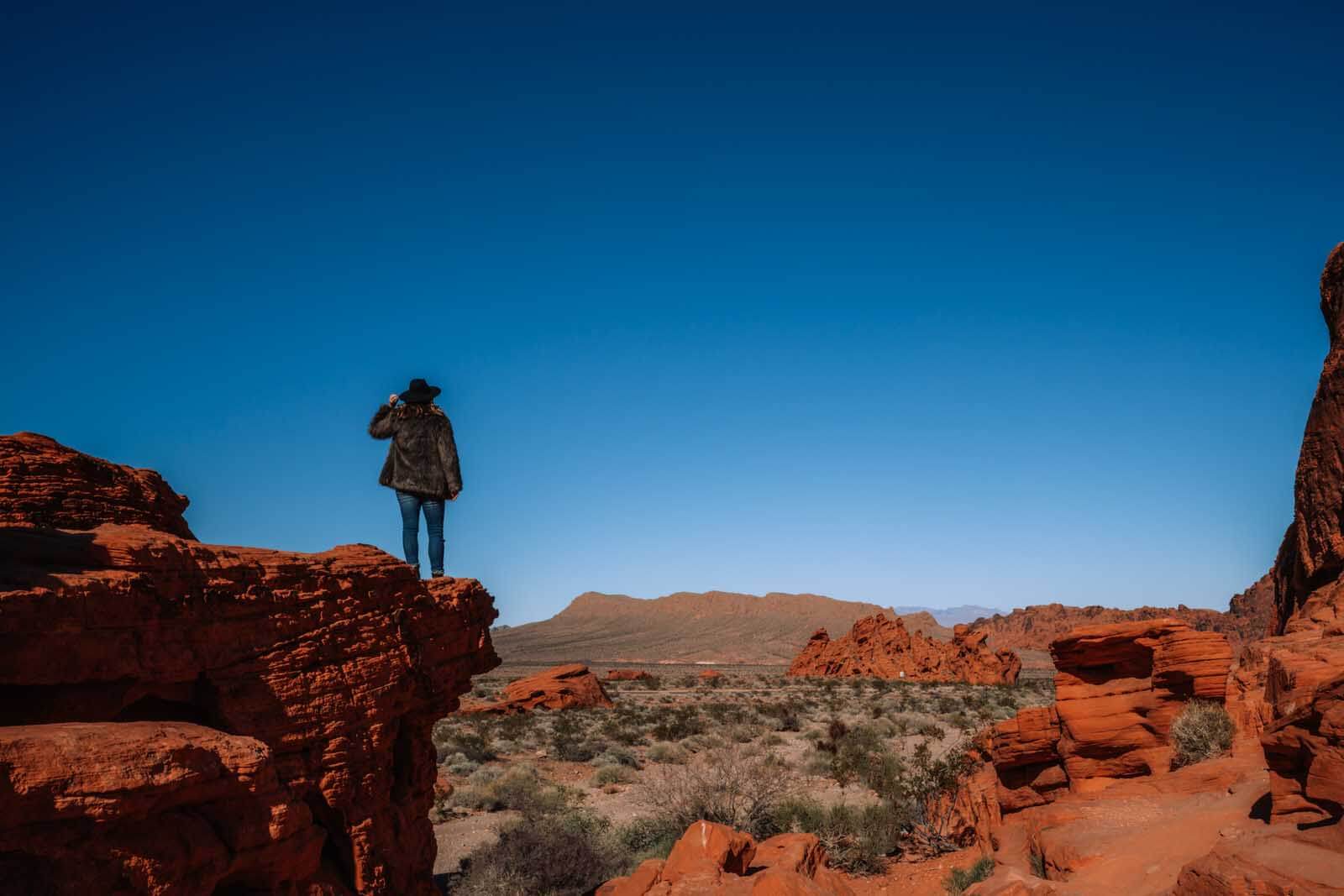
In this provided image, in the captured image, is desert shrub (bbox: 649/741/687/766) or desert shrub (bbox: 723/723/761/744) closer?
desert shrub (bbox: 649/741/687/766)

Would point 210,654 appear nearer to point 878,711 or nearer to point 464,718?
point 464,718

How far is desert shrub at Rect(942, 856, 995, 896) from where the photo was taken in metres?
10.8

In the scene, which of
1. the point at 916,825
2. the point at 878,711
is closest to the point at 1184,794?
the point at 916,825

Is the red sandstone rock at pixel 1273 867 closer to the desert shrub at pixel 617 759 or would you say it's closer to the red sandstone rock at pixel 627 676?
the desert shrub at pixel 617 759

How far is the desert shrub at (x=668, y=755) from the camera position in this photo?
2158cm

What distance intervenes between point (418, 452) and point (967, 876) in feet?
29.6

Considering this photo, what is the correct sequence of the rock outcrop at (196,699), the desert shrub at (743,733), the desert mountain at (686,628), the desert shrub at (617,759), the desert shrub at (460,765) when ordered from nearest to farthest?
the rock outcrop at (196,699)
the desert shrub at (460,765)
the desert shrub at (617,759)
the desert shrub at (743,733)
the desert mountain at (686,628)

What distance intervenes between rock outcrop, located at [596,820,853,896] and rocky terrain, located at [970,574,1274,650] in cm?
3096

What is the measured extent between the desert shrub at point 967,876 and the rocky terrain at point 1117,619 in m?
28.4

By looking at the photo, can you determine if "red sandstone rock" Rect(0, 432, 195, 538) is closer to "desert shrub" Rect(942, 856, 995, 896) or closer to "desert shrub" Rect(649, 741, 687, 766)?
"desert shrub" Rect(942, 856, 995, 896)

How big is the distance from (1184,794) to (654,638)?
101m

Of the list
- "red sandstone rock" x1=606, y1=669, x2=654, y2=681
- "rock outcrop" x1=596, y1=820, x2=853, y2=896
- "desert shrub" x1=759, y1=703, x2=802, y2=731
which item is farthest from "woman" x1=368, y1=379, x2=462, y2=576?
"red sandstone rock" x1=606, y1=669, x2=654, y2=681

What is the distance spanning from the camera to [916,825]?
13.6m

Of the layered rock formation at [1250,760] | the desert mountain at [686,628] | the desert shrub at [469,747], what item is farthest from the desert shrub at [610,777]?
the desert mountain at [686,628]
